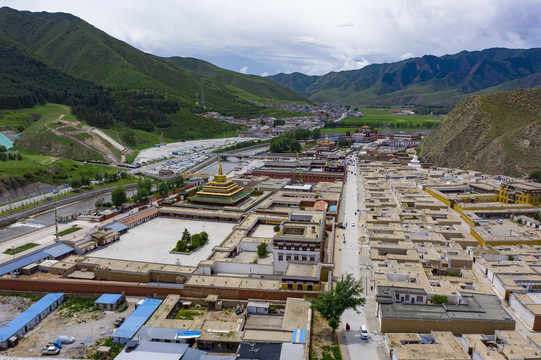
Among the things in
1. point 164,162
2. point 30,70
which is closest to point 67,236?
point 164,162

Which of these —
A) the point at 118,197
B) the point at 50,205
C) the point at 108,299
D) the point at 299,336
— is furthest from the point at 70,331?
the point at 50,205

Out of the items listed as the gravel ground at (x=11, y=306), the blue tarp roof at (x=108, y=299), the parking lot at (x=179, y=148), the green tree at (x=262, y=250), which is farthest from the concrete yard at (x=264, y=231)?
the parking lot at (x=179, y=148)

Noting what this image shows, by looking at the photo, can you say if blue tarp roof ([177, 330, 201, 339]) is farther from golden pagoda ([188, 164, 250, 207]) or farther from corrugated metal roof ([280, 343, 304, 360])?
golden pagoda ([188, 164, 250, 207])

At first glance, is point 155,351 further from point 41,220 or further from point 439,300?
point 41,220

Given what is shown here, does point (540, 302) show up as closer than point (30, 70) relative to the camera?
Yes

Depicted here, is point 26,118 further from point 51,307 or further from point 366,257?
point 366,257

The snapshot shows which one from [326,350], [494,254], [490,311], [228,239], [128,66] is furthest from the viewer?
[128,66]

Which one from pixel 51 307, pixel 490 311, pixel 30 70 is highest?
pixel 30 70

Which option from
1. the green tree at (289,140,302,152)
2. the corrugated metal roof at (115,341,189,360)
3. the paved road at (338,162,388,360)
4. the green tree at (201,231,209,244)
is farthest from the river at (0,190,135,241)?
the green tree at (289,140,302,152)
